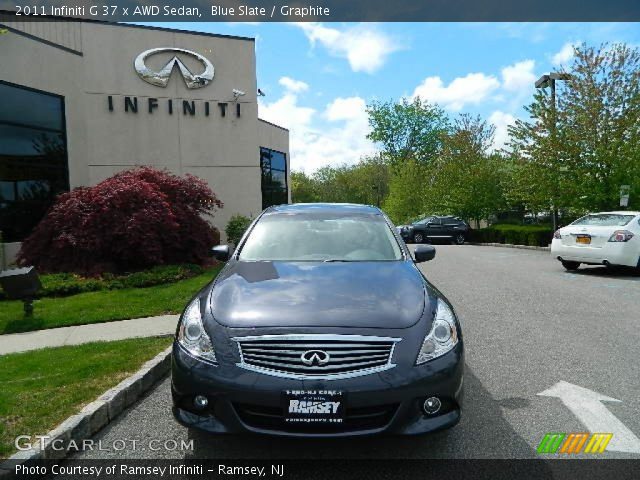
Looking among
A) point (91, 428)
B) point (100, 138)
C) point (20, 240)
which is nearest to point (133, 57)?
point (100, 138)

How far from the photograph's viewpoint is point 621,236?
36.1 ft

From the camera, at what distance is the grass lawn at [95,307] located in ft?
22.6

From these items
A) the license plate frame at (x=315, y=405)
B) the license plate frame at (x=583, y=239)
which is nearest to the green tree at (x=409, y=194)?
the license plate frame at (x=583, y=239)

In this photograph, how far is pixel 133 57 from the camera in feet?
56.4

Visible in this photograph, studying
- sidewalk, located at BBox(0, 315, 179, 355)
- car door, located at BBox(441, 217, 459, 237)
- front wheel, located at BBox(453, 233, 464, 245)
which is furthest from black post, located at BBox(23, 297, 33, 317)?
front wheel, located at BBox(453, 233, 464, 245)

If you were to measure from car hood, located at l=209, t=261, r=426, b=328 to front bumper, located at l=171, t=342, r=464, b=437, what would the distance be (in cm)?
32

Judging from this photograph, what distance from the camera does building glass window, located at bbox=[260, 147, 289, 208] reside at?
898 inches

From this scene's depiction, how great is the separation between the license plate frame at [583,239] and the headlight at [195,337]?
10.8 meters

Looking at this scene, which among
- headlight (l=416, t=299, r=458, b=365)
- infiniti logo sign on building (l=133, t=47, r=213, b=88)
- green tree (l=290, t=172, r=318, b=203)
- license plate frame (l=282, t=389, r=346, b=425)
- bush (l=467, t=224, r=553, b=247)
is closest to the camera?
license plate frame (l=282, t=389, r=346, b=425)

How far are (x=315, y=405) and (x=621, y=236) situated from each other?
10.8 meters

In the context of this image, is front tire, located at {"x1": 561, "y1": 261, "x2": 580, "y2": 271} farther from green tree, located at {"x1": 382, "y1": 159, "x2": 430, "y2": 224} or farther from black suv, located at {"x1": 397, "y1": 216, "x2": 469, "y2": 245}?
green tree, located at {"x1": 382, "y1": 159, "x2": 430, "y2": 224}

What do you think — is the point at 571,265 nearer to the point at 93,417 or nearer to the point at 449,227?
the point at 93,417

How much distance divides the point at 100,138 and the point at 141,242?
791 centimetres

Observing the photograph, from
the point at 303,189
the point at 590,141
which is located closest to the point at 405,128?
the point at 303,189
